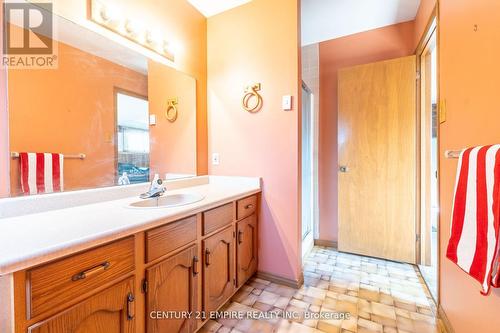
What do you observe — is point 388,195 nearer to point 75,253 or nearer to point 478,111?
point 478,111

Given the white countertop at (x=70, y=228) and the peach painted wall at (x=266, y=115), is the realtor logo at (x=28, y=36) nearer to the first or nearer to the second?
the white countertop at (x=70, y=228)

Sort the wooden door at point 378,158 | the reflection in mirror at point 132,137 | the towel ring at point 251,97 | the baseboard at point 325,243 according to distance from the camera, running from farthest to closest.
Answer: the baseboard at point 325,243, the wooden door at point 378,158, the towel ring at point 251,97, the reflection in mirror at point 132,137

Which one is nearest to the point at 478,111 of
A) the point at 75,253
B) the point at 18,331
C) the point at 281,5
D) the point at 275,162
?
the point at 275,162

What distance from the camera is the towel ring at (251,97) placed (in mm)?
1894

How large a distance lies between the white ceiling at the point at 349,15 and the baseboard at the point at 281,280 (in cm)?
242

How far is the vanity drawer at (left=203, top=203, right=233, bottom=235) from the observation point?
52.5 inches

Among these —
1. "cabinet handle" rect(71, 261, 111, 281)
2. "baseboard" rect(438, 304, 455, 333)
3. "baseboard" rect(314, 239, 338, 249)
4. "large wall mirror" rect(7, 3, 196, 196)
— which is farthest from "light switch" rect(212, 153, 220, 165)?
"baseboard" rect(438, 304, 455, 333)

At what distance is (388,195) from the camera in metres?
2.30

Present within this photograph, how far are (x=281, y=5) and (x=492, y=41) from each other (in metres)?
1.39

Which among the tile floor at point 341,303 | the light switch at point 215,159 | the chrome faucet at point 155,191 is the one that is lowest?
the tile floor at point 341,303

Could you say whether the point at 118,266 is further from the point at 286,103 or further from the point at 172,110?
the point at 286,103

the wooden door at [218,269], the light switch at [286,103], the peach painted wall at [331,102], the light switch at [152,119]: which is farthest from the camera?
the peach painted wall at [331,102]

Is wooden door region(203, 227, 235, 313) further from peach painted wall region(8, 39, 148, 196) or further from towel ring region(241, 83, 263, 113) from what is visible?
towel ring region(241, 83, 263, 113)

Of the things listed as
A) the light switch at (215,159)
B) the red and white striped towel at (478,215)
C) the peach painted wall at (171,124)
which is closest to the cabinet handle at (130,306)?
the peach painted wall at (171,124)
